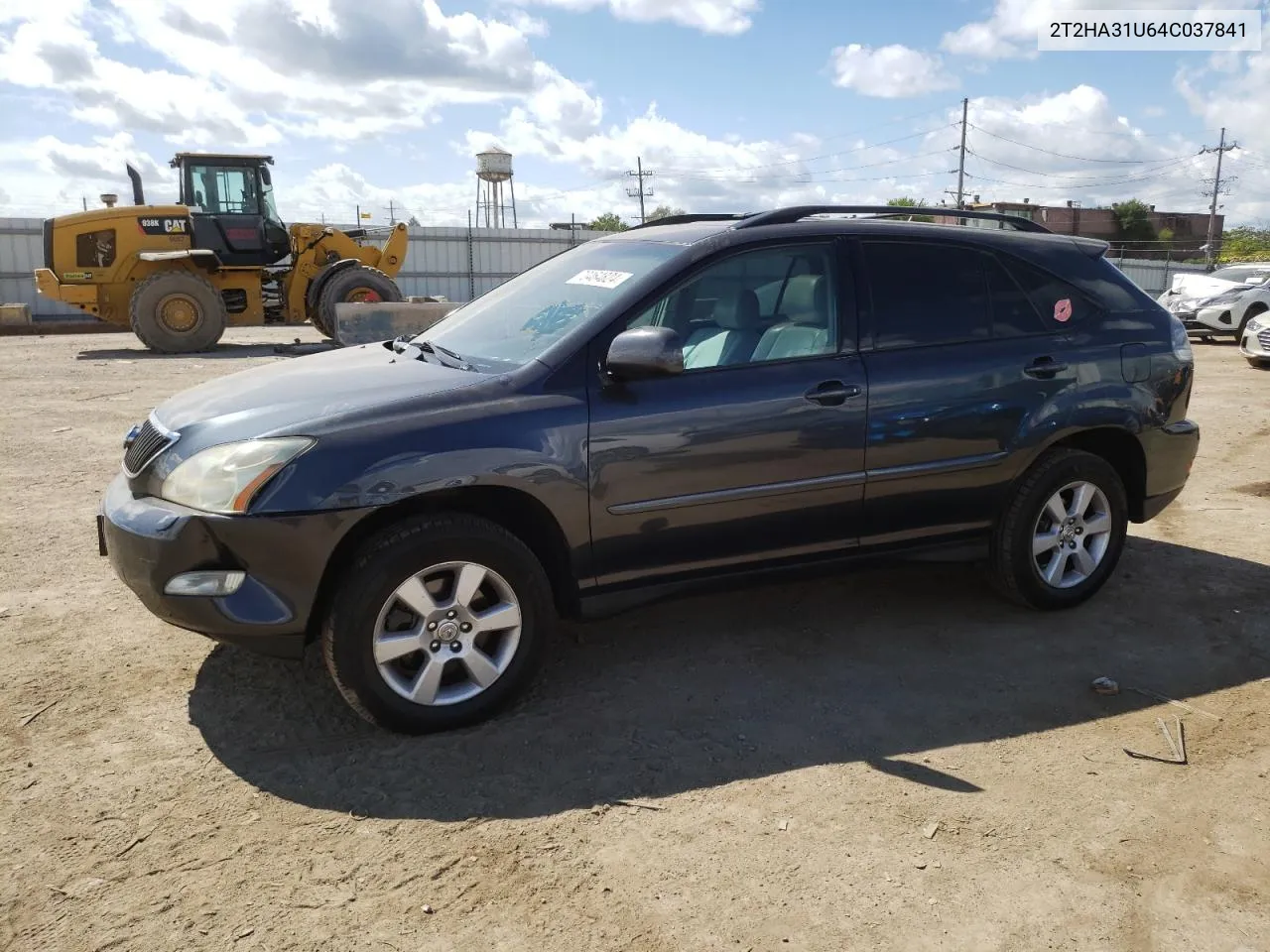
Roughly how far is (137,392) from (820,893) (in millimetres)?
10334

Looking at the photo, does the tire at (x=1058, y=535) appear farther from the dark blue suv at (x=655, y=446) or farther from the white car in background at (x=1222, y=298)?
the white car in background at (x=1222, y=298)

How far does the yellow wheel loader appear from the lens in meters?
15.4

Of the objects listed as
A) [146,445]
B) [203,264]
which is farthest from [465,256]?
[146,445]

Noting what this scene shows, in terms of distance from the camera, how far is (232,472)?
3.16 meters

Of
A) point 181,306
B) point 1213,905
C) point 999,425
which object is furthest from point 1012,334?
point 181,306

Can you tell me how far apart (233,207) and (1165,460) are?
15843 mm

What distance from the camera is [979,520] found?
4.34 meters

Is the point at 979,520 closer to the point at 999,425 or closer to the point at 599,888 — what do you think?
the point at 999,425

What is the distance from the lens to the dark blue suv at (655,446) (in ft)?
10.5

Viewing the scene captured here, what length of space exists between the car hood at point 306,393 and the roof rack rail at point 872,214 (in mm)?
1388

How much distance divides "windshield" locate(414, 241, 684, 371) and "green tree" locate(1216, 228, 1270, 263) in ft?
174

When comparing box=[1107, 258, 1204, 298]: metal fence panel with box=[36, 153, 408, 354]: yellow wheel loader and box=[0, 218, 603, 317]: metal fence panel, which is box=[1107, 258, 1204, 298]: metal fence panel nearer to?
box=[0, 218, 603, 317]: metal fence panel

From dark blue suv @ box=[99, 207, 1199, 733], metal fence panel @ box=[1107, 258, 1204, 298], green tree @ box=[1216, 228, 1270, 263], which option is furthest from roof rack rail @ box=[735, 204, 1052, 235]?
green tree @ box=[1216, 228, 1270, 263]

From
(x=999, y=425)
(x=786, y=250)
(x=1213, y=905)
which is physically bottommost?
(x=1213, y=905)
